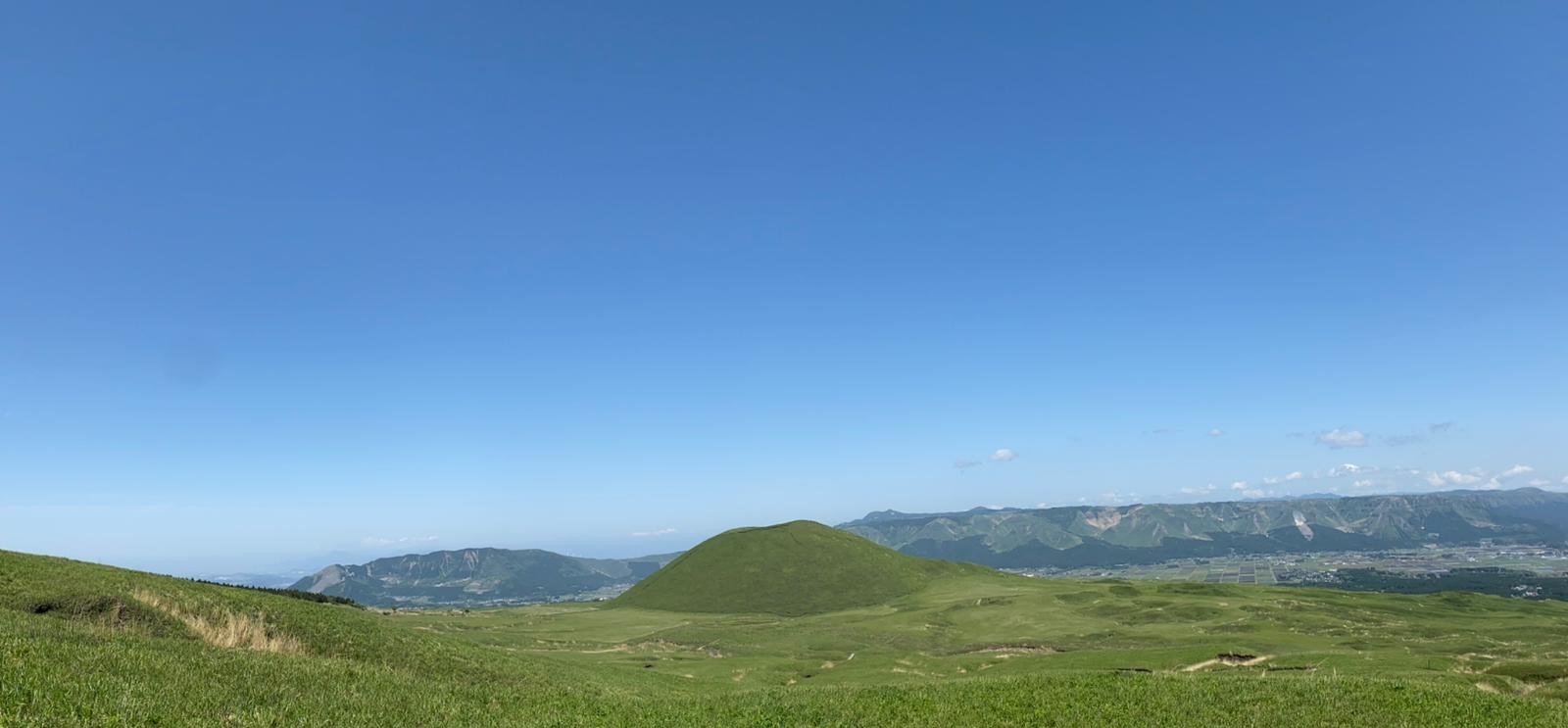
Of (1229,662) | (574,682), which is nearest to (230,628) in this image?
(574,682)

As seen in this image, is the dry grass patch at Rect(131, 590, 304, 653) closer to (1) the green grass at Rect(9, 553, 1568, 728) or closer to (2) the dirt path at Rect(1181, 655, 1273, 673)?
(1) the green grass at Rect(9, 553, 1568, 728)

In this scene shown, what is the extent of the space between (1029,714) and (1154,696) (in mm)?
6461

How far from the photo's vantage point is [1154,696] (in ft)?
101

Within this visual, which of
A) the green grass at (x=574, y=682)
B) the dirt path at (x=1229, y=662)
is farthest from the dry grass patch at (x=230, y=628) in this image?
the dirt path at (x=1229, y=662)

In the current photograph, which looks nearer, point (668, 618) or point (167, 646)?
point (167, 646)

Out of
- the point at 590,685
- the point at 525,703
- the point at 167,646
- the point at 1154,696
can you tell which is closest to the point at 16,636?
the point at 167,646

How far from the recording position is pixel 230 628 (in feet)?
123

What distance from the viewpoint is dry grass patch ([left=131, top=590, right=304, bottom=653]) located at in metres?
36.5

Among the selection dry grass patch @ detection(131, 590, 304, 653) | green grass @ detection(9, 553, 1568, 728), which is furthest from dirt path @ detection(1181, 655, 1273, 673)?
dry grass patch @ detection(131, 590, 304, 653)

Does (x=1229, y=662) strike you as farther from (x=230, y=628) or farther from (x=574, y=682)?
(x=230, y=628)

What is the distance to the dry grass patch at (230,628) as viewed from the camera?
36500mm

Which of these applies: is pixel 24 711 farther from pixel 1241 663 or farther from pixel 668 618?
pixel 668 618

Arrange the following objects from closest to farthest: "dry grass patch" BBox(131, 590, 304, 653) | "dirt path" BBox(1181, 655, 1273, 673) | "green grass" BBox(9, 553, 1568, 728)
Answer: "green grass" BBox(9, 553, 1568, 728)
"dry grass patch" BBox(131, 590, 304, 653)
"dirt path" BBox(1181, 655, 1273, 673)

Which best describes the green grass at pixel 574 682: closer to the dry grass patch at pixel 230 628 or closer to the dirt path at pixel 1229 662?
the dry grass patch at pixel 230 628
